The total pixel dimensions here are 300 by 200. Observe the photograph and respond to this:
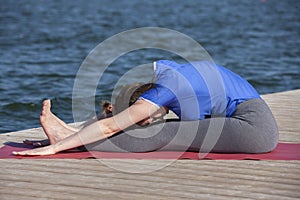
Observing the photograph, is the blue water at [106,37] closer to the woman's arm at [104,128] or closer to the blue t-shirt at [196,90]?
the woman's arm at [104,128]

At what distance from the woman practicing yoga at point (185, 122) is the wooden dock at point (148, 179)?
24cm

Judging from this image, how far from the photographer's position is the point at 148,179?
4461mm

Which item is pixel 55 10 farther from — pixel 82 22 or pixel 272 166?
pixel 272 166

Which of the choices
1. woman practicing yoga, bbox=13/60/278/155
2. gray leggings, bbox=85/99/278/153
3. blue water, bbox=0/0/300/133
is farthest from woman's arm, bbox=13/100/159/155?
blue water, bbox=0/0/300/133

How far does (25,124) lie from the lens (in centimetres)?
857

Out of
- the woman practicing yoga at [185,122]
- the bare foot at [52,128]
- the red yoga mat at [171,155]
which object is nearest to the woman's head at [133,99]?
the woman practicing yoga at [185,122]

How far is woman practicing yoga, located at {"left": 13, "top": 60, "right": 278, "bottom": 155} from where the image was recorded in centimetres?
500

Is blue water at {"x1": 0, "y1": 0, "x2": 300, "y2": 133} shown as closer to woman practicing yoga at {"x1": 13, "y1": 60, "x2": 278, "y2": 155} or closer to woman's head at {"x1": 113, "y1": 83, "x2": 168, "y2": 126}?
woman practicing yoga at {"x1": 13, "y1": 60, "x2": 278, "y2": 155}

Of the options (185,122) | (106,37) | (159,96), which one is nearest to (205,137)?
(185,122)

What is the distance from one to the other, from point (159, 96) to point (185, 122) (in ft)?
1.21

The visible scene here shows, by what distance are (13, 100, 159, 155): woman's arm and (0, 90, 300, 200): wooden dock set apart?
0.59 feet

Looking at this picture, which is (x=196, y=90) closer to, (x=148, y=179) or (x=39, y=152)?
(x=148, y=179)

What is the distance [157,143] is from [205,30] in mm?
15981

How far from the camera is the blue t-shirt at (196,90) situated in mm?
4934
